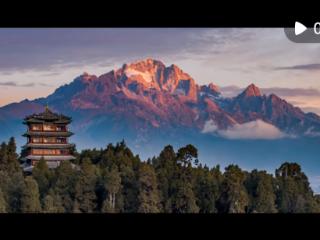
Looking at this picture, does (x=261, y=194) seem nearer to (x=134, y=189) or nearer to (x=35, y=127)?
(x=134, y=189)

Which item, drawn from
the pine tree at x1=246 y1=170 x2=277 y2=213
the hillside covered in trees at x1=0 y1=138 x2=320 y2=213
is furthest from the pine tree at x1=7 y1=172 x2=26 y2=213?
the pine tree at x1=246 y1=170 x2=277 y2=213

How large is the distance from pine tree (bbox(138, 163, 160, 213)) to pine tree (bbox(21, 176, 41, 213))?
108 centimetres

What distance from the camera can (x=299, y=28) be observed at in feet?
15.0

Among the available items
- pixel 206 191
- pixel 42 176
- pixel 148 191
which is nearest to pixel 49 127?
pixel 42 176

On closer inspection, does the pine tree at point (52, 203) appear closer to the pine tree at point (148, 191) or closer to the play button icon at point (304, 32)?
the pine tree at point (148, 191)

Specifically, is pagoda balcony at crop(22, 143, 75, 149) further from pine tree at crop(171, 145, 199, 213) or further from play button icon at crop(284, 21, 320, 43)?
play button icon at crop(284, 21, 320, 43)

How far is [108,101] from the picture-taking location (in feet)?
20.4

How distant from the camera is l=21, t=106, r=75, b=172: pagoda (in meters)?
6.56

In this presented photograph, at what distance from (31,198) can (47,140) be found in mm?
709

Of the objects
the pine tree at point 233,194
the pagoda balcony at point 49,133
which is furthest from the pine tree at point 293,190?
the pagoda balcony at point 49,133
